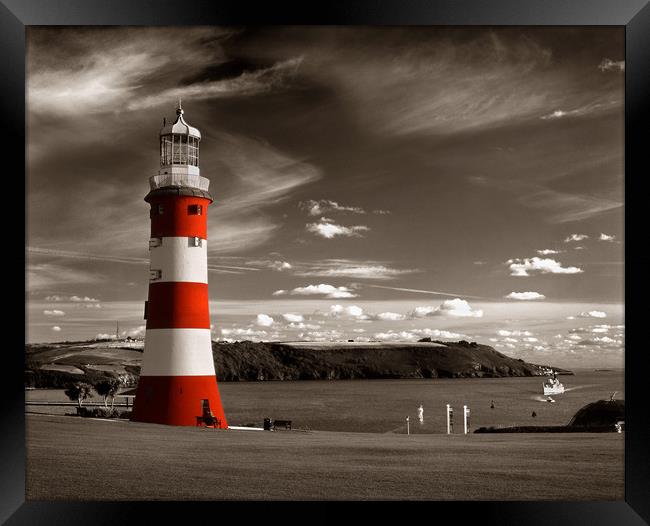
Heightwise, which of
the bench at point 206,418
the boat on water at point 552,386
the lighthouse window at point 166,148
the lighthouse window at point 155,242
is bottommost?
the bench at point 206,418

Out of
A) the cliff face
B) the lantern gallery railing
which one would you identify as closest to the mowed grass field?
the cliff face

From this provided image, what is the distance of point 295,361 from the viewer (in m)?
8.58

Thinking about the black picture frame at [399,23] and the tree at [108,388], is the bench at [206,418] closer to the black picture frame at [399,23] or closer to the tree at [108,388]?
the tree at [108,388]

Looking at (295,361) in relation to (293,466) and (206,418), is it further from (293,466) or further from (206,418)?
(293,466)

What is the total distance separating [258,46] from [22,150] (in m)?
2.48

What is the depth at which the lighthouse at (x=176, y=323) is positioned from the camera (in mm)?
7762

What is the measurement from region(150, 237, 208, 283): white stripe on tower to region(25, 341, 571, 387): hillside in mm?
808

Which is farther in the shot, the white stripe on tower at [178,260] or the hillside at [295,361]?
the white stripe on tower at [178,260]

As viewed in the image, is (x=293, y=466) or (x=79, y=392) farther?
(x=79, y=392)

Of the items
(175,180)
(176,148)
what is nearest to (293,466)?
(175,180)

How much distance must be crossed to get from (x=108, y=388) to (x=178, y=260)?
65.4 inches

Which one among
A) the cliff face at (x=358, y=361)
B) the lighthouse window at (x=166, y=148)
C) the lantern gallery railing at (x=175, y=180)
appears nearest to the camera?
the lighthouse window at (x=166, y=148)

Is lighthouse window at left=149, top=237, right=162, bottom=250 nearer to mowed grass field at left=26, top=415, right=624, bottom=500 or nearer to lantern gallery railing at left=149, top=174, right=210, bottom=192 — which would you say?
lantern gallery railing at left=149, top=174, right=210, bottom=192

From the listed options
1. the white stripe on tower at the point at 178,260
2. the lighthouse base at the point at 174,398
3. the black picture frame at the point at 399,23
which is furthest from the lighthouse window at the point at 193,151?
the lighthouse base at the point at 174,398
